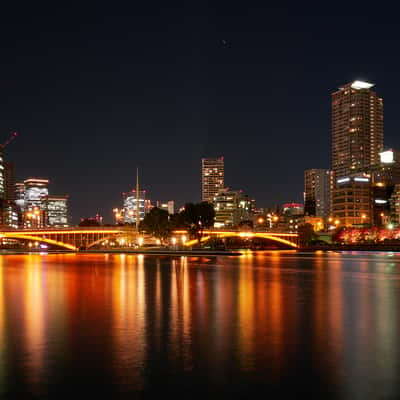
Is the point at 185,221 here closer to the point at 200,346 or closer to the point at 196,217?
the point at 196,217

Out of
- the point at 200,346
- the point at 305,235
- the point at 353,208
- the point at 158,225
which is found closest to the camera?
the point at 200,346

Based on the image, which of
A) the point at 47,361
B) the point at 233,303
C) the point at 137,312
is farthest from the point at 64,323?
the point at 233,303

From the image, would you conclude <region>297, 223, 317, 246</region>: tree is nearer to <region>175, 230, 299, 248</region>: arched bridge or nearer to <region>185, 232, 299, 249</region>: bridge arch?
<region>175, 230, 299, 248</region>: arched bridge

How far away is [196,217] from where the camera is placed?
12312 cm

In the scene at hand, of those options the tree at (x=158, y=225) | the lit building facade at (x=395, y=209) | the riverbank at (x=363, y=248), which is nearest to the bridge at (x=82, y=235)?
the tree at (x=158, y=225)

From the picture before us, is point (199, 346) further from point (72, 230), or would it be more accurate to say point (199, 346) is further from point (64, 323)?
point (72, 230)

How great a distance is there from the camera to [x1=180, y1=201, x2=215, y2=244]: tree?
123000 mm

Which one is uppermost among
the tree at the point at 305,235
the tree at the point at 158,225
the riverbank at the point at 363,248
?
the tree at the point at 158,225

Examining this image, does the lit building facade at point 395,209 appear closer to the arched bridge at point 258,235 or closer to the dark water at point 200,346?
the arched bridge at point 258,235

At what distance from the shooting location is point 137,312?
19953 mm

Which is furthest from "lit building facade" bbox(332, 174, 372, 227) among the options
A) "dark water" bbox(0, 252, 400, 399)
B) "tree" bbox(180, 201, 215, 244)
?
"dark water" bbox(0, 252, 400, 399)

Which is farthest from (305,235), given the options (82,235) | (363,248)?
(82,235)

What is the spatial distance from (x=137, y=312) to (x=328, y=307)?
8.68m

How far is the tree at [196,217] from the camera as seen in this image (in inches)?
4843
